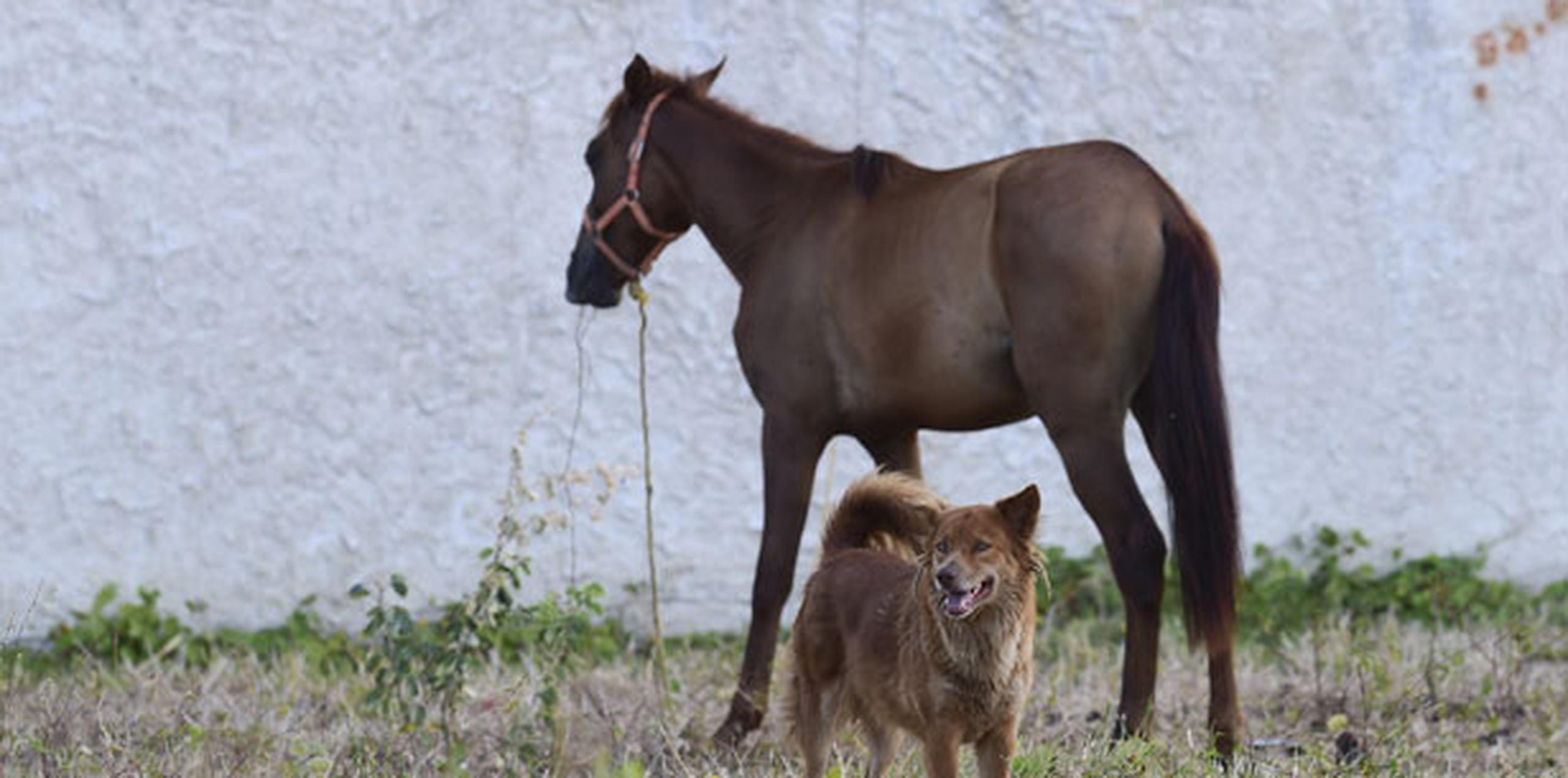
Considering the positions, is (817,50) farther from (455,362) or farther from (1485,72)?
(1485,72)

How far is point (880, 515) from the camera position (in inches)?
210

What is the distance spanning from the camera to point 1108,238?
19.2 ft

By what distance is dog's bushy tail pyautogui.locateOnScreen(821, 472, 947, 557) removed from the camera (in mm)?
5238

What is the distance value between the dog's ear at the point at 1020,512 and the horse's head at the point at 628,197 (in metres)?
2.68

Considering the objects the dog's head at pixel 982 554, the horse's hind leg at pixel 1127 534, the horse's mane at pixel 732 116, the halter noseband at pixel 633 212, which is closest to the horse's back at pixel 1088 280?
the horse's hind leg at pixel 1127 534

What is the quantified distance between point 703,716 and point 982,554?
239 cm

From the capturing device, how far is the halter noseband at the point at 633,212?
6.91 m

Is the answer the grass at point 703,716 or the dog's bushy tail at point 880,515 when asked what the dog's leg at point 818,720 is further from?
the dog's bushy tail at point 880,515

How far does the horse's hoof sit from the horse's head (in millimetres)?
1449

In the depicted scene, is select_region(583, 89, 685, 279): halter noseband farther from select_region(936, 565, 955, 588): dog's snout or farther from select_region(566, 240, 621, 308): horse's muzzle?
select_region(936, 565, 955, 588): dog's snout

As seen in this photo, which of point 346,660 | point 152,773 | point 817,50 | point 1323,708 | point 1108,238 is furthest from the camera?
point 817,50

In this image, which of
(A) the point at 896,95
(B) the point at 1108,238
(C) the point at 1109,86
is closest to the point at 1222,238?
(C) the point at 1109,86

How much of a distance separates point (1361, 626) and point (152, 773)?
4.74m

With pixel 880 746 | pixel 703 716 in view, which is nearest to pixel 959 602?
pixel 880 746
